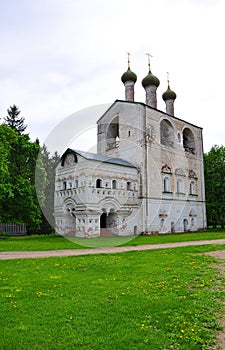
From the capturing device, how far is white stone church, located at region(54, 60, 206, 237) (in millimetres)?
24031

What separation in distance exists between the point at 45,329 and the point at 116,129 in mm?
30299

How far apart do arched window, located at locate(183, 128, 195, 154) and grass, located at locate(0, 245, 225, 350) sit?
93.1 feet

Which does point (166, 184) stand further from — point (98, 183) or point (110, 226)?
point (98, 183)

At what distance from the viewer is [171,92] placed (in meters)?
36.7

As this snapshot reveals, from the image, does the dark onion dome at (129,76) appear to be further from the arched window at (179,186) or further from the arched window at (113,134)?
the arched window at (179,186)

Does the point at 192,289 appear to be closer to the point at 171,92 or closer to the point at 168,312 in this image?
the point at 168,312

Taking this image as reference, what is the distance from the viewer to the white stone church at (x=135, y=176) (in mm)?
24031

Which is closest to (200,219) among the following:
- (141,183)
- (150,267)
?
(141,183)

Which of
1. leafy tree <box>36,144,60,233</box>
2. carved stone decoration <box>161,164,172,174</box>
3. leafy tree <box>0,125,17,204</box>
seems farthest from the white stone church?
leafy tree <box>0,125,17,204</box>

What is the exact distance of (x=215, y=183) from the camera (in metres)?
37.5

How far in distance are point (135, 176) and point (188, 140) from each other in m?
12.6

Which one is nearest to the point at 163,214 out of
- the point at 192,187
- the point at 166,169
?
the point at 166,169

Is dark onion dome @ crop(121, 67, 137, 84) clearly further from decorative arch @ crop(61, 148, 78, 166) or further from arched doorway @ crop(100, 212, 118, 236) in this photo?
arched doorway @ crop(100, 212, 118, 236)

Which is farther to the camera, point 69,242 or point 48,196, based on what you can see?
point 48,196
